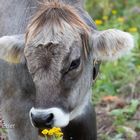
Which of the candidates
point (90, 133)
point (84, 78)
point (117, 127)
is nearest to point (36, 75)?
point (84, 78)

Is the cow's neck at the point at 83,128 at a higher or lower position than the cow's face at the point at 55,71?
lower

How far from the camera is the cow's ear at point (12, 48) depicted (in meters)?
6.93

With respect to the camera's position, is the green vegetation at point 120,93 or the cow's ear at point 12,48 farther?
the green vegetation at point 120,93

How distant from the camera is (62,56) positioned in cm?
665

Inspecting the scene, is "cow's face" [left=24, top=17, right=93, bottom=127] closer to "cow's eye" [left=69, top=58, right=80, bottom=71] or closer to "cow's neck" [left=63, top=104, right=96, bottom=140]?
"cow's eye" [left=69, top=58, right=80, bottom=71]

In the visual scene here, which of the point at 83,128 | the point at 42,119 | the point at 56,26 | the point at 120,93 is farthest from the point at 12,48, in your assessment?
the point at 120,93

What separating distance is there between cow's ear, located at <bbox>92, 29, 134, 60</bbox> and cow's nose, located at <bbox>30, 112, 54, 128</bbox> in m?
0.89

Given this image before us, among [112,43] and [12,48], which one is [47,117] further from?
[112,43]

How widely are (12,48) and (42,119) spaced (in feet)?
2.73

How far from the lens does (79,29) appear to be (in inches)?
272

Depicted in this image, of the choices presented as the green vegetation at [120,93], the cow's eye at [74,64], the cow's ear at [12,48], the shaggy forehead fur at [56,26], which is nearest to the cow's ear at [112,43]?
the shaggy forehead fur at [56,26]

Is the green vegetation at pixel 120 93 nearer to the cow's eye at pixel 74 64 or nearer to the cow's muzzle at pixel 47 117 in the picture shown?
the cow's eye at pixel 74 64

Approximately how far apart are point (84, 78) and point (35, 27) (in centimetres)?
66

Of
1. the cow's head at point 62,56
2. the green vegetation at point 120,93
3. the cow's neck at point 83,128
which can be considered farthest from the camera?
the green vegetation at point 120,93
